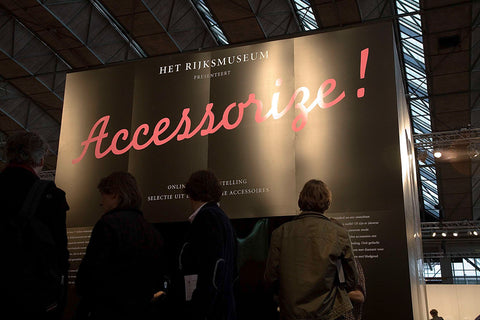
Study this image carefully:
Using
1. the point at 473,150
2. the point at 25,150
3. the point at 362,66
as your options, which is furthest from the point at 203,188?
the point at 473,150

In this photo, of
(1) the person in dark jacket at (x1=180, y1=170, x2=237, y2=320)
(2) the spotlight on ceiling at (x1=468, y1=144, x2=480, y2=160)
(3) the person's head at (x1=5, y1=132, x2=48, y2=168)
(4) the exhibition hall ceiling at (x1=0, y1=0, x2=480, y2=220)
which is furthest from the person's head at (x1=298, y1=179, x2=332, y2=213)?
(2) the spotlight on ceiling at (x1=468, y1=144, x2=480, y2=160)

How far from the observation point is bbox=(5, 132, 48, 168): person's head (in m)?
2.28

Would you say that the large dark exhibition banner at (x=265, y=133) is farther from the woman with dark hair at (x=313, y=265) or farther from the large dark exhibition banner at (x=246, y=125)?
the woman with dark hair at (x=313, y=265)

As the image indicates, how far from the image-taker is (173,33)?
10836 millimetres

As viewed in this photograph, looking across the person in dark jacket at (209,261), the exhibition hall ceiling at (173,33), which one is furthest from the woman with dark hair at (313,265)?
the exhibition hall ceiling at (173,33)

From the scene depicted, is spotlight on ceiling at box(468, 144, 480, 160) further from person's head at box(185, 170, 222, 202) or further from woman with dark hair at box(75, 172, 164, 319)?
woman with dark hair at box(75, 172, 164, 319)

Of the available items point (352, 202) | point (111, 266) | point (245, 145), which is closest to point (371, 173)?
point (352, 202)

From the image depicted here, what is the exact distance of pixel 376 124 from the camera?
12.8 feet

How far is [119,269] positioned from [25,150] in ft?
2.33

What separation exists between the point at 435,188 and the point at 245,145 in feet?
48.6

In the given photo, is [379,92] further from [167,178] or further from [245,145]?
[167,178]

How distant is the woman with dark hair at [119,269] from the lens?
2.25 m

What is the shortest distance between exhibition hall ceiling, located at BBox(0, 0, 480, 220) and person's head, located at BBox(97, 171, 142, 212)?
6654 mm

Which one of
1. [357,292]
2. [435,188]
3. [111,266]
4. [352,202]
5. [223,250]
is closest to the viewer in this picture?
[111,266]
